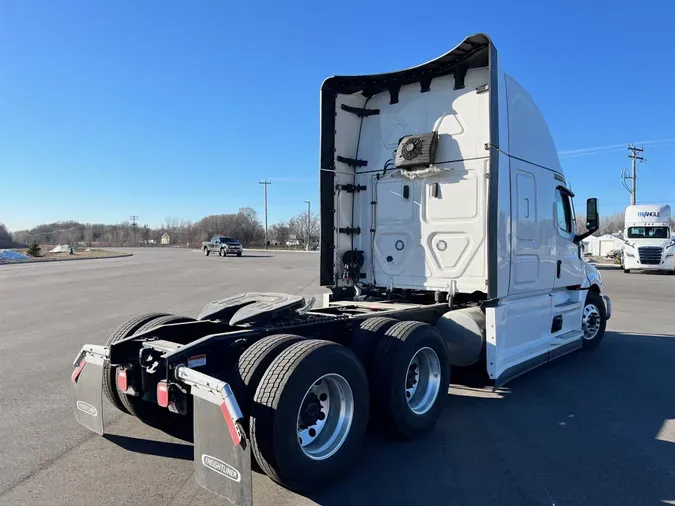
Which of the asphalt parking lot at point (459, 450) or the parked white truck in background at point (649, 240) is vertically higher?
the parked white truck in background at point (649, 240)

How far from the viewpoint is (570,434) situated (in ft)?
14.9

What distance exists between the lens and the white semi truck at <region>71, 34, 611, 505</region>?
3246mm

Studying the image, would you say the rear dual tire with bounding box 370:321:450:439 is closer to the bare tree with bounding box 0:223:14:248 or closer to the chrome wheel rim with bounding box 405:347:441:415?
the chrome wheel rim with bounding box 405:347:441:415

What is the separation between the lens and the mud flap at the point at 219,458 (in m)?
2.79

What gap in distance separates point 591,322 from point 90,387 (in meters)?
7.56

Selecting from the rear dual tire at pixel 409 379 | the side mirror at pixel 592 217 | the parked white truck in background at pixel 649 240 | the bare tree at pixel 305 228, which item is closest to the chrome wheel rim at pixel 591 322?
the side mirror at pixel 592 217

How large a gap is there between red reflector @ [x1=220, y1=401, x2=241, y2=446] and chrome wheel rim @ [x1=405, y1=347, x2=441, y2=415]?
2053mm

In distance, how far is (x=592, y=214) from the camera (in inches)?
295

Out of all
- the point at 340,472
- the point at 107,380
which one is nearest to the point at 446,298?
the point at 340,472

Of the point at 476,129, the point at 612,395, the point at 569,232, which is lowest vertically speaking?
the point at 612,395

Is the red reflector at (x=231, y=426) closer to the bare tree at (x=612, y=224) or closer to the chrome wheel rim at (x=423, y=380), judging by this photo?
the chrome wheel rim at (x=423, y=380)

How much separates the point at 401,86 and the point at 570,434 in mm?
4591

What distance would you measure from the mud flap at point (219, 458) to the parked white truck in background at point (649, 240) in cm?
3152

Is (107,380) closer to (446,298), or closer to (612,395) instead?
(446,298)
